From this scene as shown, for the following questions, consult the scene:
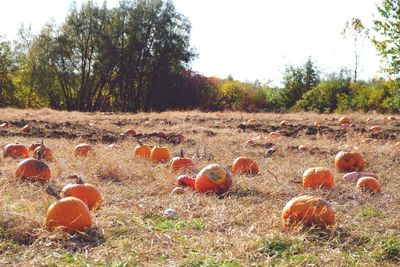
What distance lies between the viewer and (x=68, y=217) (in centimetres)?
320

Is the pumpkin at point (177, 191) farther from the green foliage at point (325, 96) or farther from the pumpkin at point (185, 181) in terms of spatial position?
the green foliage at point (325, 96)

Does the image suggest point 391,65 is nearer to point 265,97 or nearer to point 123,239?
point 123,239

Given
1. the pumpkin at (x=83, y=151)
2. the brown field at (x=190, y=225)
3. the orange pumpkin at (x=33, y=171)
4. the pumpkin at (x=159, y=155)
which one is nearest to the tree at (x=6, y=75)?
the pumpkin at (x=83, y=151)

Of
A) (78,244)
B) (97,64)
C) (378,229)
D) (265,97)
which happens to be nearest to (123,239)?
(78,244)

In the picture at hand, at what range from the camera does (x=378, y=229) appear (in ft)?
11.7

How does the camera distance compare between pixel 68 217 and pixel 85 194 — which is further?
pixel 85 194

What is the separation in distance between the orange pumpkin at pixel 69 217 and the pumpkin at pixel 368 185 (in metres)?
2.91

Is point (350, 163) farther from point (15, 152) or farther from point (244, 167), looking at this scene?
point (15, 152)

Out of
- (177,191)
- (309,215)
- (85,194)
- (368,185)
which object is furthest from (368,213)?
(85,194)

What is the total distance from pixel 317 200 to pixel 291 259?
2.69ft

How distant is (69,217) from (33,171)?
Answer: 193 centimetres

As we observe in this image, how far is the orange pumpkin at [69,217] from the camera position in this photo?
126 inches

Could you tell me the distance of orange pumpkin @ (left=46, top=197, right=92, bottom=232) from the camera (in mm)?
3189

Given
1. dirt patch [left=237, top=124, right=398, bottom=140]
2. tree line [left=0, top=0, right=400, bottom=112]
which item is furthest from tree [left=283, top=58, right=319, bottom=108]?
dirt patch [left=237, top=124, right=398, bottom=140]
